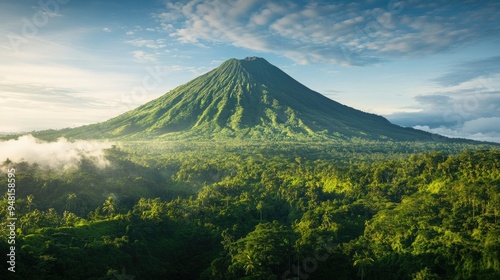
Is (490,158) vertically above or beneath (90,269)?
above

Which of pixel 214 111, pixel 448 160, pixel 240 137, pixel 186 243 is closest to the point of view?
pixel 186 243

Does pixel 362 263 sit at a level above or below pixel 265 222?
below

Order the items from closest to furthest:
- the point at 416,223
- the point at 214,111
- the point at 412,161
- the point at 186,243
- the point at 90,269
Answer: the point at 90,269 < the point at 416,223 < the point at 186,243 < the point at 412,161 < the point at 214,111

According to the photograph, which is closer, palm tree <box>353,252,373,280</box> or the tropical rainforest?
the tropical rainforest

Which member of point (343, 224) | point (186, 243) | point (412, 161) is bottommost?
point (186, 243)

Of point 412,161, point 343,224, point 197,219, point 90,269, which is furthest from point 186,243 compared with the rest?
point 412,161

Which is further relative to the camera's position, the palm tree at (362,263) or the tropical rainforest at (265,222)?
the palm tree at (362,263)

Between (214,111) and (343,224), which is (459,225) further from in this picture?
(214,111)

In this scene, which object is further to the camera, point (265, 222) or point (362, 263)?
point (265, 222)
